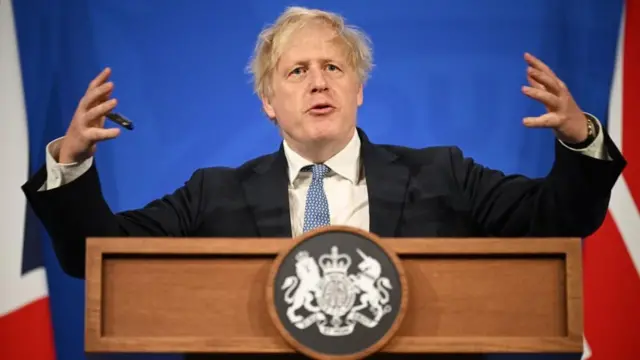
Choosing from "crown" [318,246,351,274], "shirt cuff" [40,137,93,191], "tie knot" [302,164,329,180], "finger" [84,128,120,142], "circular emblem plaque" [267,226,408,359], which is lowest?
"circular emblem plaque" [267,226,408,359]

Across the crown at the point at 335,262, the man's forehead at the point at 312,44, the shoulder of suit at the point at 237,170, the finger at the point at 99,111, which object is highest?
the man's forehead at the point at 312,44

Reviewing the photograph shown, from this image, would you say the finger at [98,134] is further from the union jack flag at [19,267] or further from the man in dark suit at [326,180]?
the union jack flag at [19,267]

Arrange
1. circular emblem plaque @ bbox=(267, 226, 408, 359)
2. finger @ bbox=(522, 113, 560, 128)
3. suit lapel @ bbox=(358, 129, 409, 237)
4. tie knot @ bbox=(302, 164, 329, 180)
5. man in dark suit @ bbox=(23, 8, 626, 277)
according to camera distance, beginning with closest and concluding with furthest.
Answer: circular emblem plaque @ bbox=(267, 226, 408, 359)
finger @ bbox=(522, 113, 560, 128)
man in dark suit @ bbox=(23, 8, 626, 277)
suit lapel @ bbox=(358, 129, 409, 237)
tie knot @ bbox=(302, 164, 329, 180)

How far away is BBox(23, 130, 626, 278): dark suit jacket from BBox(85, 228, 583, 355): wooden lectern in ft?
1.04

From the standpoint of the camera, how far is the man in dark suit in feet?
5.21

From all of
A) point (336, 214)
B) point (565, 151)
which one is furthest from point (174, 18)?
Result: point (565, 151)

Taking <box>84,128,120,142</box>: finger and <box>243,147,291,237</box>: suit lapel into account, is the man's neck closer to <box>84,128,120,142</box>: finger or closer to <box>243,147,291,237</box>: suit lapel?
<box>243,147,291,237</box>: suit lapel

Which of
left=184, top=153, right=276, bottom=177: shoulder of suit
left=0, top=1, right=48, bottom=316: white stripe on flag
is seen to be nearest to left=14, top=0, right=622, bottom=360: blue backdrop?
left=0, top=1, right=48, bottom=316: white stripe on flag

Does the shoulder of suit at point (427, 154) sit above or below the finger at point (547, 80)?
above

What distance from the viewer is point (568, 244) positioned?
1343 millimetres

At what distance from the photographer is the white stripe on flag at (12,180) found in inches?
95.9

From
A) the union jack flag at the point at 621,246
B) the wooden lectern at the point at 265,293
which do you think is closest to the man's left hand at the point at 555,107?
the wooden lectern at the point at 265,293

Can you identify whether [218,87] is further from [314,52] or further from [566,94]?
[566,94]

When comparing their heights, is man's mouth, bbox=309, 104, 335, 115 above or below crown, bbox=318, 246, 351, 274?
above
